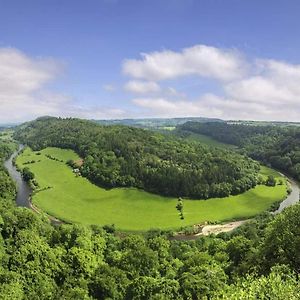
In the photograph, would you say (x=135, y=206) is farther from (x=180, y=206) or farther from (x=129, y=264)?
(x=129, y=264)

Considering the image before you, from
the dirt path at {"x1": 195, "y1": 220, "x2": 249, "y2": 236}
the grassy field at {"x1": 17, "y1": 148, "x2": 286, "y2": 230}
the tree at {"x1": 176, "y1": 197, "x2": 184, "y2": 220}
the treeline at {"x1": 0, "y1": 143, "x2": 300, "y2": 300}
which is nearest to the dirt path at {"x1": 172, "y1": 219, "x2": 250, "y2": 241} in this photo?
the dirt path at {"x1": 195, "y1": 220, "x2": 249, "y2": 236}

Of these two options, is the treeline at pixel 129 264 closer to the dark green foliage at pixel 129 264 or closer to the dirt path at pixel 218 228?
the dark green foliage at pixel 129 264

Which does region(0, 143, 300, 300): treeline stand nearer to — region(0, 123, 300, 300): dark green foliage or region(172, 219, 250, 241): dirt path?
region(0, 123, 300, 300): dark green foliage

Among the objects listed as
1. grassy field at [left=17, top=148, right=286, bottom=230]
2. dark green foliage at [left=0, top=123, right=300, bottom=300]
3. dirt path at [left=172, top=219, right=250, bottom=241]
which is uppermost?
dark green foliage at [left=0, top=123, right=300, bottom=300]

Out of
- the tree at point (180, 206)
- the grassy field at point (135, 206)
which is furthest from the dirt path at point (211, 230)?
the tree at point (180, 206)

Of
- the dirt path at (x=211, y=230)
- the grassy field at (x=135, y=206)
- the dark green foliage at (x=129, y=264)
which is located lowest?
the dirt path at (x=211, y=230)
